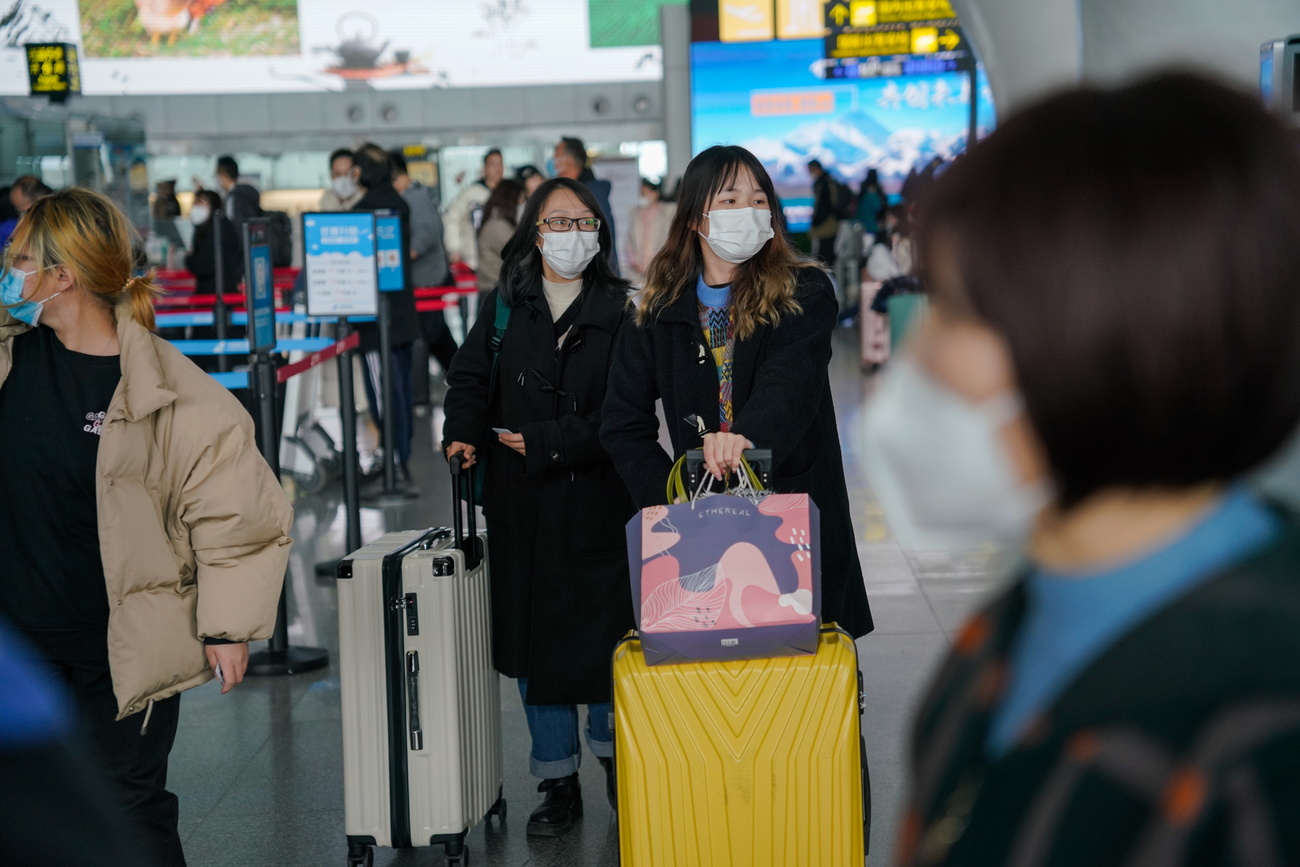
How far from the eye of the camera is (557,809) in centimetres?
351

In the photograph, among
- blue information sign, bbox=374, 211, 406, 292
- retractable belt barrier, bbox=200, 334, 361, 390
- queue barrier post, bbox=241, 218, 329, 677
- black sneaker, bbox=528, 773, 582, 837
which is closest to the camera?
black sneaker, bbox=528, 773, 582, 837

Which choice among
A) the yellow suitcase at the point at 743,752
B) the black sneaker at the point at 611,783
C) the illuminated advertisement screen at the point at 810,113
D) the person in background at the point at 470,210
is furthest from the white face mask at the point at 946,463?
the illuminated advertisement screen at the point at 810,113

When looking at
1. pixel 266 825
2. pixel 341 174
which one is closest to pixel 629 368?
pixel 266 825

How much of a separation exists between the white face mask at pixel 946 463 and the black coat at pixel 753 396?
71.3 inches

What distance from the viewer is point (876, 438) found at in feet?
3.41

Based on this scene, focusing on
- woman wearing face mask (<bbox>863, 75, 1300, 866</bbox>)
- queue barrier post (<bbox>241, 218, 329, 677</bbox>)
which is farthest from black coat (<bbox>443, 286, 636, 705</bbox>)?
woman wearing face mask (<bbox>863, 75, 1300, 866</bbox>)

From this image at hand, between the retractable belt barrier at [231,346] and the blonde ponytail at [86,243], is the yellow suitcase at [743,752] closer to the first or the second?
the blonde ponytail at [86,243]

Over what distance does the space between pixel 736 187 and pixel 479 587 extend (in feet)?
3.99

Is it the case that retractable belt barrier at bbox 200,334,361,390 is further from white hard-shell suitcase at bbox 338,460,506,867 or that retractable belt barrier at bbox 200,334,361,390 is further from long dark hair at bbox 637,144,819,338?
long dark hair at bbox 637,144,819,338

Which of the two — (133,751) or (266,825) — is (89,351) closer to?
(133,751)

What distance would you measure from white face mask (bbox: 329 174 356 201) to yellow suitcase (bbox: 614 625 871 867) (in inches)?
307

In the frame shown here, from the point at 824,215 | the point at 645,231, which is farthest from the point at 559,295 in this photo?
the point at 824,215

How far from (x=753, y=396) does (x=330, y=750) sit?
210cm

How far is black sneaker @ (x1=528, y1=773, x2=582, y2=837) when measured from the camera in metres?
3.48
